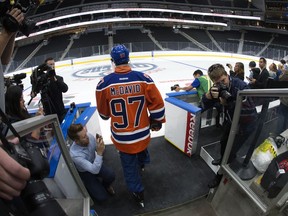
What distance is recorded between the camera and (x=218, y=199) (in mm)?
2100

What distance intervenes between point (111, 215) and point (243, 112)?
150 cm

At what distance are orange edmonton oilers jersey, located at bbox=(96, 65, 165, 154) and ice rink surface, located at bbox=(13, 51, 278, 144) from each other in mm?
1589

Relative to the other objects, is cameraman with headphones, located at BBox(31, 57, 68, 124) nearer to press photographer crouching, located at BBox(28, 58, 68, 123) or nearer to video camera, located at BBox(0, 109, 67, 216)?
press photographer crouching, located at BBox(28, 58, 68, 123)

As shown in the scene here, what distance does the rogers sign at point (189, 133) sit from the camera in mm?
2880

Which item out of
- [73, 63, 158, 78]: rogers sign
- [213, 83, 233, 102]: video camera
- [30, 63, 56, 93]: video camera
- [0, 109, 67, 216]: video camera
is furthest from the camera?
[73, 63, 158, 78]: rogers sign

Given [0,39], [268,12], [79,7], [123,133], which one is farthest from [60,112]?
[268,12]

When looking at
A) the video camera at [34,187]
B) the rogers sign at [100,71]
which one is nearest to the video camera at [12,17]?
the video camera at [34,187]

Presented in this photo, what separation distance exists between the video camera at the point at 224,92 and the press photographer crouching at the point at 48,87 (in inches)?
77.6

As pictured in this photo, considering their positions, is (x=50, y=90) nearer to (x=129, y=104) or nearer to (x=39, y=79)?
(x=39, y=79)

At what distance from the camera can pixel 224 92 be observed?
1.98m

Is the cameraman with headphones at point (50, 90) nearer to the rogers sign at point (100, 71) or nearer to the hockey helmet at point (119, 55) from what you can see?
the hockey helmet at point (119, 55)

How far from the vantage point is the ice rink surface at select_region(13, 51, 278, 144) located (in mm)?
6868

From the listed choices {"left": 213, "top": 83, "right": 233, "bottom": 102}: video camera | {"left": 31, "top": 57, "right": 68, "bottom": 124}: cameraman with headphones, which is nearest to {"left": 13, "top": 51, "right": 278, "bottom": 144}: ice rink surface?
{"left": 31, "top": 57, "right": 68, "bottom": 124}: cameraman with headphones

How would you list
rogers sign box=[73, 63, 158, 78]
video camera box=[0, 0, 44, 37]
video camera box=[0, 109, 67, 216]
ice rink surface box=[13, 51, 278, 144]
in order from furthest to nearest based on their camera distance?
1. rogers sign box=[73, 63, 158, 78]
2. ice rink surface box=[13, 51, 278, 144]
3. video camera box=[0, 0, 44, 37]
4. video camera box=[0, 109, 67, 216]
